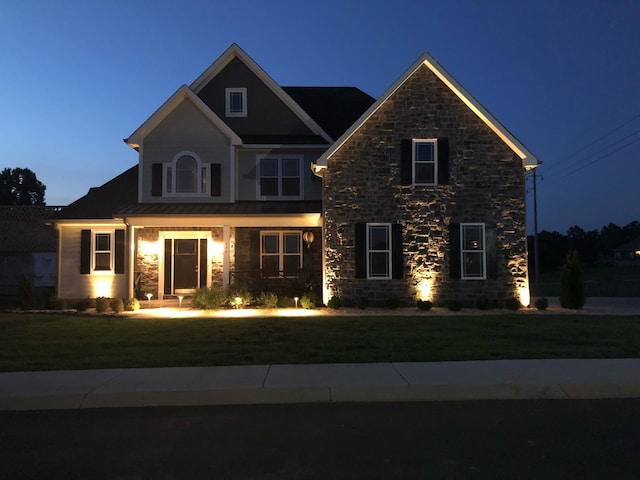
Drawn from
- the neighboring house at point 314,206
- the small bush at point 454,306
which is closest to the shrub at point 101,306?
the neighboring house at point 314,206

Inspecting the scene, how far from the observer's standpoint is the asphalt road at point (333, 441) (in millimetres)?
4570

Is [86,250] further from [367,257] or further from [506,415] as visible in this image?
[506,415]

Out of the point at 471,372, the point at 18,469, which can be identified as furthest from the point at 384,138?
the point at 18,469

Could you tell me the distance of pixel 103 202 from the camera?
19531mm

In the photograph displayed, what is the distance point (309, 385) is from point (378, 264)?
967 centimetres

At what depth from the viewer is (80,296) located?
62.1ft

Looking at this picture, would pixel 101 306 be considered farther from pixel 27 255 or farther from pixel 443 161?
pixel 27 255

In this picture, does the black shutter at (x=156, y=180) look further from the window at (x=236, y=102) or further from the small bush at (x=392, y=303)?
the small bush at (x=392, y=303)

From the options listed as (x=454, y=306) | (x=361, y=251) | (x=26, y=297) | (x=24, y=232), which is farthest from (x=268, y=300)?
(x=24, y=232)

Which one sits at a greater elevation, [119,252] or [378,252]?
[119,252]

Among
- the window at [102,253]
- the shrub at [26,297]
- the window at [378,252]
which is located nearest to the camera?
the window at [378,252]

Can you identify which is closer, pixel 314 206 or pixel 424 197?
pixel 424 197

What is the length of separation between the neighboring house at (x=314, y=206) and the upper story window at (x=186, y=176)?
1.6 inches

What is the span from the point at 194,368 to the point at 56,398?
2093 mm
